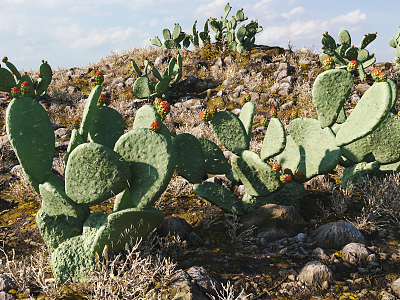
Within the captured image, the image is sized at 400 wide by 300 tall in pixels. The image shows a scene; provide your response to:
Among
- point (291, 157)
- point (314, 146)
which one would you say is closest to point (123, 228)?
point (291, 157)

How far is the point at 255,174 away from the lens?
3287 millimetres

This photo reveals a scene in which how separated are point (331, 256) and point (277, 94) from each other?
659 cm

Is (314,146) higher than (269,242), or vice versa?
(314,146)

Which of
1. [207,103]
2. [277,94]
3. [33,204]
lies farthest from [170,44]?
[33,204]

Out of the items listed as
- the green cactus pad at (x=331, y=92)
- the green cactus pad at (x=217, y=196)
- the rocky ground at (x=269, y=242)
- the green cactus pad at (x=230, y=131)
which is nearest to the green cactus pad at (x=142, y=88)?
the rocky ground at (x=269, y=242)

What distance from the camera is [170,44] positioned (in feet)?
42.8

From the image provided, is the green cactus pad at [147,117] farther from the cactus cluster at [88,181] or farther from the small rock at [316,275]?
the small rock at [316,275]

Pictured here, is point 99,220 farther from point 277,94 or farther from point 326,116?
point 277,94

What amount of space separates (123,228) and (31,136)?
1.07m


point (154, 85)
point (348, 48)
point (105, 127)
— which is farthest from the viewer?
point (154, 85)

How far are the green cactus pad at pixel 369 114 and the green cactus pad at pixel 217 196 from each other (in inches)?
52.1

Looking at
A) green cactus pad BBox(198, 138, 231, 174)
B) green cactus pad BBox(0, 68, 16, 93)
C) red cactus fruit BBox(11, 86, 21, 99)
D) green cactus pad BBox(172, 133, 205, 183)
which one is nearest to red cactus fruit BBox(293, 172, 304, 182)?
green cactus pad BBox(198, 138, 231, 174)

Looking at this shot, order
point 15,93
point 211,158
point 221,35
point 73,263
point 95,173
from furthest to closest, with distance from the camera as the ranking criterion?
point 221,35, point 211,158, point 73,263, point 15,93, point 95,173

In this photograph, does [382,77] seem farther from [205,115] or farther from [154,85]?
[154,85]
